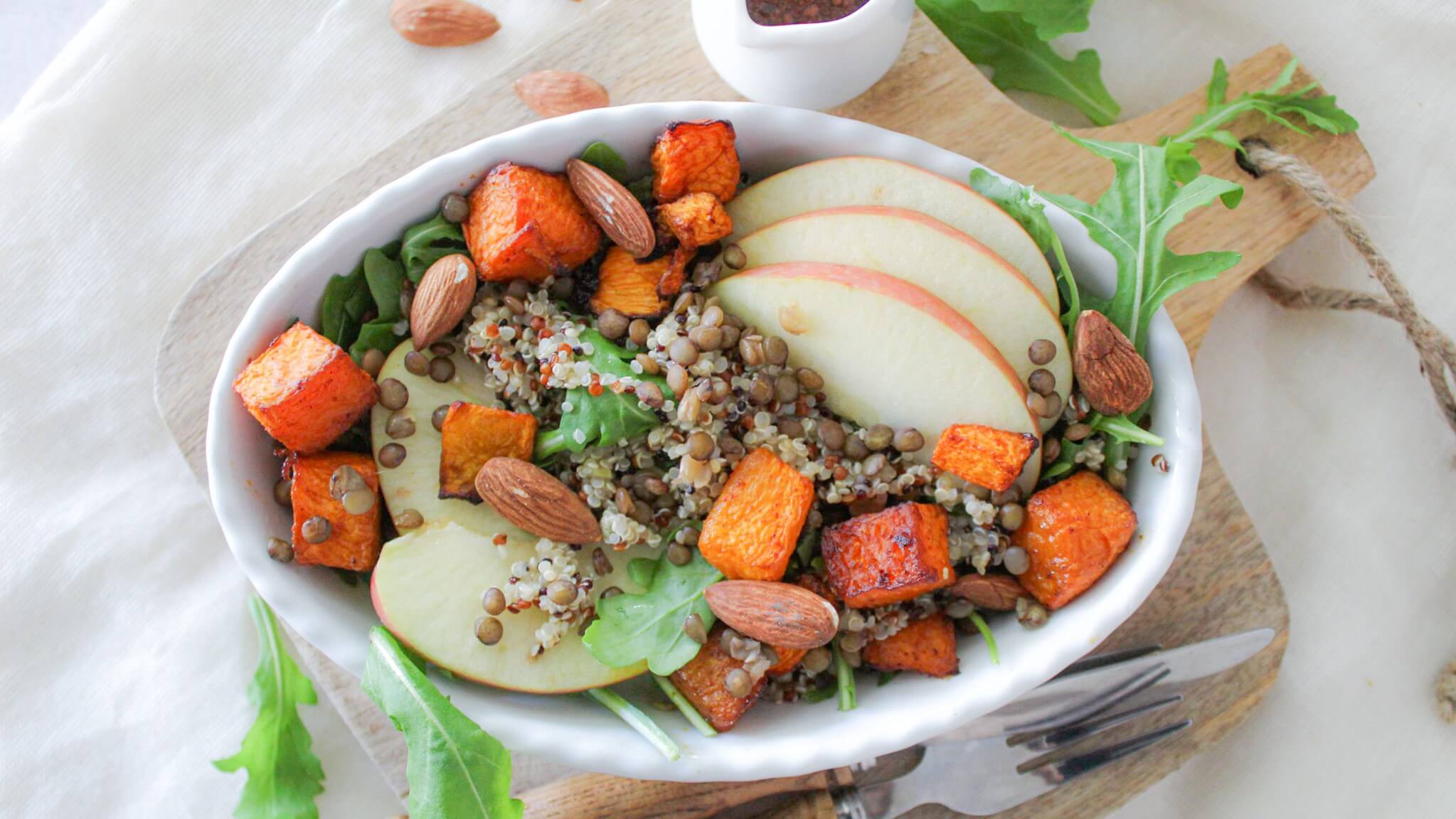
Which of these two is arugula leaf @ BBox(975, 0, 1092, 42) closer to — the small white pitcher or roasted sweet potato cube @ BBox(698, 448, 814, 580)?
the small white pitcher

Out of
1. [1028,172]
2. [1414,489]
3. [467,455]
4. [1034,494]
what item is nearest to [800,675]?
[1034,494]

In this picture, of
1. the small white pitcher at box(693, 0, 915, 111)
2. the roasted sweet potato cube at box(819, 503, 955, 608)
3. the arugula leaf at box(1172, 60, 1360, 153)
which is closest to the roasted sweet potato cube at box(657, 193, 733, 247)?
the small white pitcher at box(693, 0, 915, 111)

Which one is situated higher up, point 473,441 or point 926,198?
point 926,198

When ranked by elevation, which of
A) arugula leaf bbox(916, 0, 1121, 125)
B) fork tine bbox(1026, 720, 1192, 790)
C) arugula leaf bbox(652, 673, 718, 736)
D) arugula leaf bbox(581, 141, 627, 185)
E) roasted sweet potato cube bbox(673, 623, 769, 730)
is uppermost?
arugula leaf bbox(916, 0, 1121, 125)

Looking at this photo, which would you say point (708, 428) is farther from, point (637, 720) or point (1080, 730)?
point (1080, 730)

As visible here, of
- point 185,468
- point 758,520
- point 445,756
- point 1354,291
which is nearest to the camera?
point 445,756

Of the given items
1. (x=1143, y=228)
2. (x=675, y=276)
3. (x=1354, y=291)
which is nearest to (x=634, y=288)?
(x=675, y=276)

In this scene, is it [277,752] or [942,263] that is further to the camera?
[277,752]
